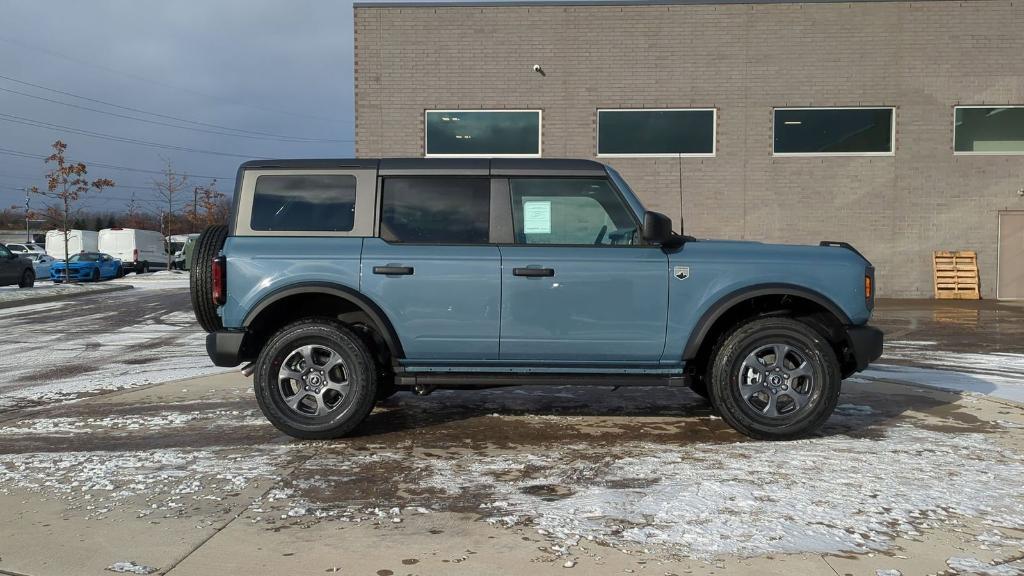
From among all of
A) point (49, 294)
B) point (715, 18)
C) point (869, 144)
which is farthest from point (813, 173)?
point (49, 294)

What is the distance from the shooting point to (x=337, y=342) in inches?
199

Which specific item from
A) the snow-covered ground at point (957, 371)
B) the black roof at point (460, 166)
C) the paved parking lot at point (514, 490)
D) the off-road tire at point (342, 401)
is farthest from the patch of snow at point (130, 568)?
the snow-covered ground at point (957, 371)

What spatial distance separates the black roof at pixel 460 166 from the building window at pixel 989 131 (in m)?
15.6

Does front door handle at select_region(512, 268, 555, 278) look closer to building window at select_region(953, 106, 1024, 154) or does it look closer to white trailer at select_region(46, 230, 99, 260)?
building window at select_region(953, 106, 1024, 154)

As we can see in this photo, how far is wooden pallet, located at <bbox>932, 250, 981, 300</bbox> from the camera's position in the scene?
1714 cm

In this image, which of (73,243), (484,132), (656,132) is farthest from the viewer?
(73,243)

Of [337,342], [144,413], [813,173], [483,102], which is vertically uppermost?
[483,102]

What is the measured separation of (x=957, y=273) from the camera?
17.2 metres

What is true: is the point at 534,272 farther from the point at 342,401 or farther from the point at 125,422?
the point at 125,422

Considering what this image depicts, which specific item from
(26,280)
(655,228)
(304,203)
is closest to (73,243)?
(26,280)

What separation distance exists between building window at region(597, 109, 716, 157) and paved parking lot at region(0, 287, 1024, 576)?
11556 millimetres

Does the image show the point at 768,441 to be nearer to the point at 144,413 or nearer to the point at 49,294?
the point at 144,413

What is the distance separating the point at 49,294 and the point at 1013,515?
2276 centimetres

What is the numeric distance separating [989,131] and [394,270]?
A: 17.4 meters
